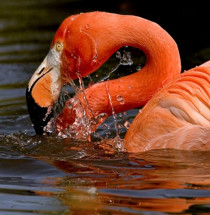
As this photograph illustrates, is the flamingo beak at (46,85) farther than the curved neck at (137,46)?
Yes

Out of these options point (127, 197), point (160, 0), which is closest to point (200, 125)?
point (127, 197)

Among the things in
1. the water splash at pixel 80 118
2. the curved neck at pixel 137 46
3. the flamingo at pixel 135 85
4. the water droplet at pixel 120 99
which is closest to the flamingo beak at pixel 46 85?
the flamingo at pixel 135 85

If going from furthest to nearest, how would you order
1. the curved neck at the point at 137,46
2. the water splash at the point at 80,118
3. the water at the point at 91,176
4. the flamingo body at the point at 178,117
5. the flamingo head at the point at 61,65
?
the water splash at the point at 80,118, the flamingo head at the point at 61,65, the curved neck at the point at 137,46, the flamingo body at the point at 178,117, the water at the point at 91,176

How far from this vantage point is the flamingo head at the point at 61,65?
532 centimetres

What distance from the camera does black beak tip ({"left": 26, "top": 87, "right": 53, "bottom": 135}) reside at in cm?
547

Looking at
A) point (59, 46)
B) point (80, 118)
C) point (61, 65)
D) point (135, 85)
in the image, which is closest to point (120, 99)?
point (135, 85)

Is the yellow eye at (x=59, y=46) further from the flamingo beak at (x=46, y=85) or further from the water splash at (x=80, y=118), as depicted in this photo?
the water splash at (x=80, y=118)

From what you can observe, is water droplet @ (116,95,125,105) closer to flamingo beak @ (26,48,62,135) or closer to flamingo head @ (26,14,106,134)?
flamingo head @ (26,14,106,134)

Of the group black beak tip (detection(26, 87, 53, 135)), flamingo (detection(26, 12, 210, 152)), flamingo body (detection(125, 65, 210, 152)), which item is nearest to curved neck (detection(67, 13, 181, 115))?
flamingo (detection(26, 12, 210, 152))

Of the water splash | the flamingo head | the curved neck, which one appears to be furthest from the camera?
the water splash

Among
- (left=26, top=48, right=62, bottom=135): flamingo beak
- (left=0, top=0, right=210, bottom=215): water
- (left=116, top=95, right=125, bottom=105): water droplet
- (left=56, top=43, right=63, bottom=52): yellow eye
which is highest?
(left=56, top=43, right=63, bottom=52): yellow eye

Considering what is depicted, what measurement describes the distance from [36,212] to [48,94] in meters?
1.77

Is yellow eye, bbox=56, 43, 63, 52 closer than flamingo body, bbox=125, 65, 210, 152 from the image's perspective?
No

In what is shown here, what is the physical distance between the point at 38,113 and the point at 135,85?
90cm
